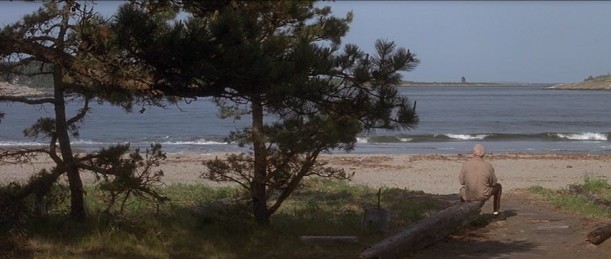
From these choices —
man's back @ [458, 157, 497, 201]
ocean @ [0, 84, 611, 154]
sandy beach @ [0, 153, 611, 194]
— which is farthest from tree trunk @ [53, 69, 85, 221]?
ocean @ [0, 84, 611, 154]

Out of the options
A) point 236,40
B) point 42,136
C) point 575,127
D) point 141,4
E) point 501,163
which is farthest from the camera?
point 575,127

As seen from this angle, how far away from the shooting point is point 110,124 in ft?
179

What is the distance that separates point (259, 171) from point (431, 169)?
16.1 metres

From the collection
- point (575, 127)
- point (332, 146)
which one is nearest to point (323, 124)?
point (332, 146)

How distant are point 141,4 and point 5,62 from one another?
6.57ft

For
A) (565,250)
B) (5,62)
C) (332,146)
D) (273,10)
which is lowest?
(565,250)

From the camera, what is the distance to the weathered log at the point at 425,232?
9.33 m

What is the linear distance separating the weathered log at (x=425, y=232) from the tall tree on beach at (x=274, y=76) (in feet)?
3.66

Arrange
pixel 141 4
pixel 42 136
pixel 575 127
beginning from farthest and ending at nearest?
1. pixel 575 127
2. pixel 42 136
3. pixel 141 4

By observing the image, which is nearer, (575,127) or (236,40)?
(236,40)

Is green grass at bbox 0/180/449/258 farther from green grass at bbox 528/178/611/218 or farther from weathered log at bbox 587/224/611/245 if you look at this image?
green grass at bbox 528/178/611/218

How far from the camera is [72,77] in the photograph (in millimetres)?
8578

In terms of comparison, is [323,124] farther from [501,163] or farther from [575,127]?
[575,127]

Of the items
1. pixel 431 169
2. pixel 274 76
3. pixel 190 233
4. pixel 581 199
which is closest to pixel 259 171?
pixel 190 233
